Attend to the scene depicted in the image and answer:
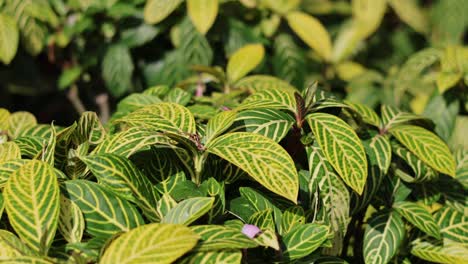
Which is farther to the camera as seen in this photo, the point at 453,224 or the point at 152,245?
the point at 453,224

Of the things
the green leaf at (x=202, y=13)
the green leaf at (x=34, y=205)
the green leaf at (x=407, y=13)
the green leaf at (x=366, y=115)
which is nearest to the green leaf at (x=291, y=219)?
the green leaf at (x=366, y=115)

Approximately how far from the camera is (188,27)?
A: 2.57 m

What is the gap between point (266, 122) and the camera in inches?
59.3

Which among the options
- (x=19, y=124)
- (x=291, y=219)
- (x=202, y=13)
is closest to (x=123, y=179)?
(x=291, y=219)

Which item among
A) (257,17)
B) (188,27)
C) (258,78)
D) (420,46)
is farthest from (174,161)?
(420,46)

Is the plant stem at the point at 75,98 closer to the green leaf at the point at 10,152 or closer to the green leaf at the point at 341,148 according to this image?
the green leaf at the point at 10,152

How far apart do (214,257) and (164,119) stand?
0.40 metres

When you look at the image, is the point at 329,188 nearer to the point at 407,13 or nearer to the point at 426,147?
the point at 426,147

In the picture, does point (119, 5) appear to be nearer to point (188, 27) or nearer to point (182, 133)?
point (188, 27)

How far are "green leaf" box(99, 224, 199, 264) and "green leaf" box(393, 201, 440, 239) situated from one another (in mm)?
696

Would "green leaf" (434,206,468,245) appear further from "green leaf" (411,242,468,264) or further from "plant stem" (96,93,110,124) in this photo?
"plant stem" (96,93,110,124)

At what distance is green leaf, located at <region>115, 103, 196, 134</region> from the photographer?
146 centimetres

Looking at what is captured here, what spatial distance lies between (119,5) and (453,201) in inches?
57.8

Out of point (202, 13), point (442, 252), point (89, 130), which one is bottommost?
point (442, 252)
